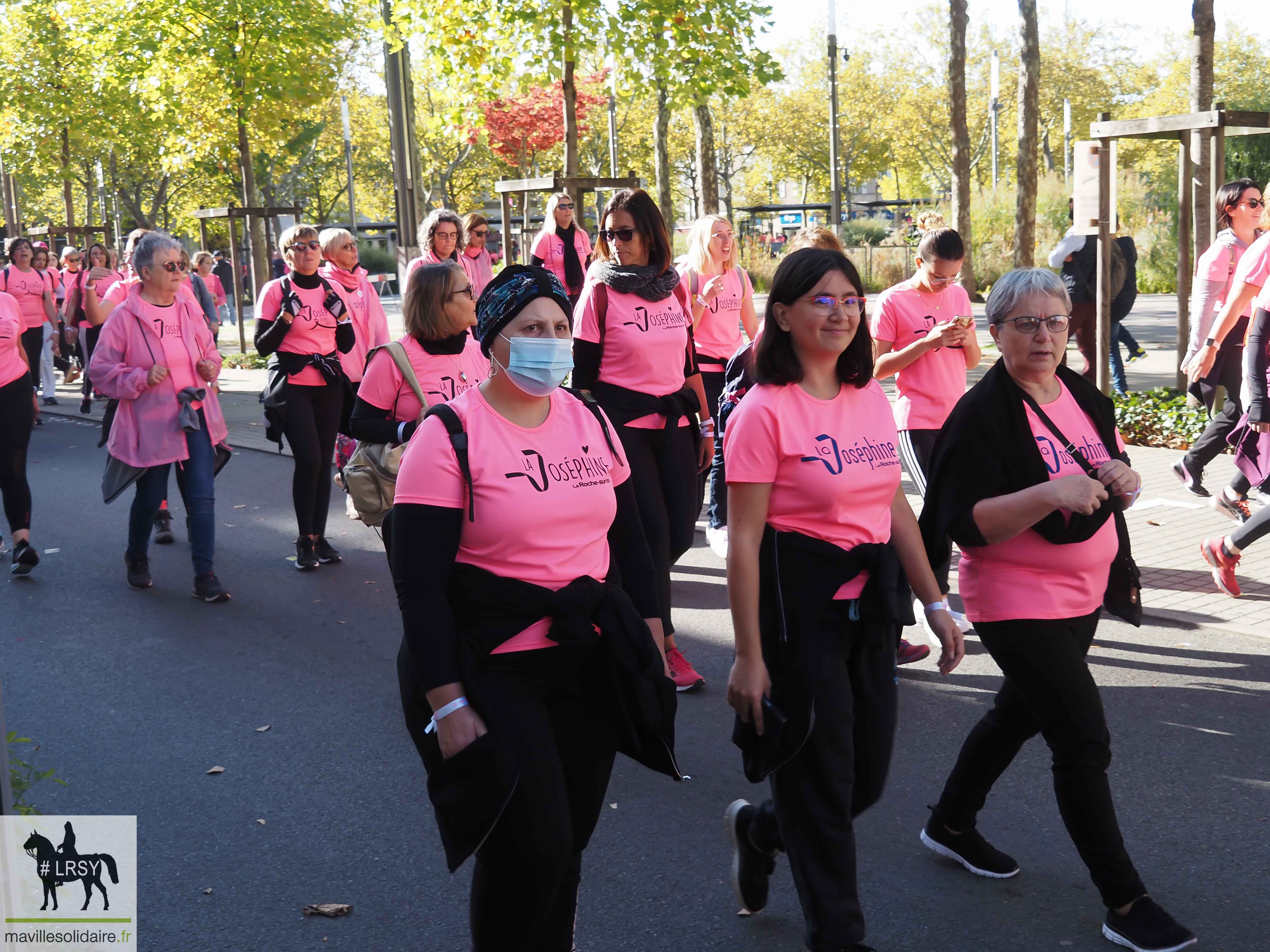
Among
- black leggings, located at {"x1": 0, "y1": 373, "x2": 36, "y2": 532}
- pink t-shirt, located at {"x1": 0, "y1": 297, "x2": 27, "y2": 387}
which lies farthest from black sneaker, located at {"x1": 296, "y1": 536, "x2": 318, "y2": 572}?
pink t-shirt, located at {"x1": 0, "y1": 297, "x2": 27, "y2": 387}

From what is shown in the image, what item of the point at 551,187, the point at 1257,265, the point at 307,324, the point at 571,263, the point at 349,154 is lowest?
the point at 307,324

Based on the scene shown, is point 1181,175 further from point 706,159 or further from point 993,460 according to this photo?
point 706,159

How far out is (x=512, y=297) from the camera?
10.4 feet

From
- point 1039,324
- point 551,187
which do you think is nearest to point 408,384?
point 1039,324

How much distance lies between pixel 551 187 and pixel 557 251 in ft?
14.5

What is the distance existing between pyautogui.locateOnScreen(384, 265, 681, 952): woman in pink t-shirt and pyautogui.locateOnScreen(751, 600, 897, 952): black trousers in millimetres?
409

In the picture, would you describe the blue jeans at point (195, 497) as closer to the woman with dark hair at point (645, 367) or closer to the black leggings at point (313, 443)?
the black leggings at point (313, 443)

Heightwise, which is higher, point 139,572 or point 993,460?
point 993,460

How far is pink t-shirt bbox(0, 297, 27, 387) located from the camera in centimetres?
820

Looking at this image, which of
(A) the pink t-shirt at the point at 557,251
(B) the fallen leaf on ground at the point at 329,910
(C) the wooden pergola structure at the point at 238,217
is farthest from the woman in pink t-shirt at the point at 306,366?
(C) the wooden pergola structure at the point at 238,217

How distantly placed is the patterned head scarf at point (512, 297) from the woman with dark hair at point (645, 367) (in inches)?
96.5

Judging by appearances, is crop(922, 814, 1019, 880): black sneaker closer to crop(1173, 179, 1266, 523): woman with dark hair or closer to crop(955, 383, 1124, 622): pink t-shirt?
crop(955, 383, 1124, 622): pink t-shirt

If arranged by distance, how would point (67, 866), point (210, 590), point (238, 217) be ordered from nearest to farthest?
point (67, 866) → point (210, 590) → point (238, 217)

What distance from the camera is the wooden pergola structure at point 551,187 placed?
1469 centimetres
